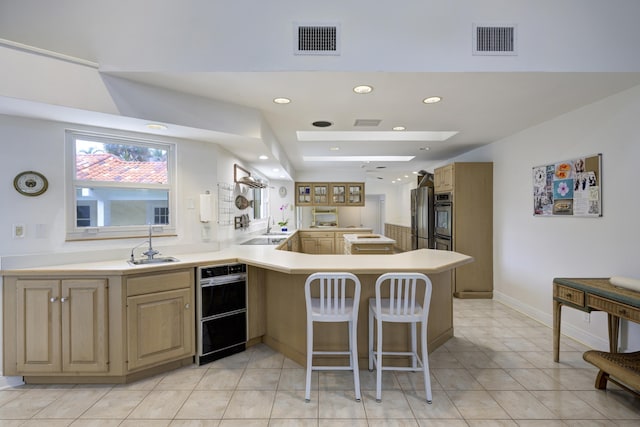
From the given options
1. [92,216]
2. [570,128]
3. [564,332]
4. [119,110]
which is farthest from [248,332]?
[570,128]

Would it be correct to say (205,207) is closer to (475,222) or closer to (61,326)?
(61,326)

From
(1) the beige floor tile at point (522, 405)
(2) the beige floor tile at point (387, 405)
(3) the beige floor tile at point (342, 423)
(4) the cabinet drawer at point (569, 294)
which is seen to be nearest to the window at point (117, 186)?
(3) the beige floor tile at point (342, 423)

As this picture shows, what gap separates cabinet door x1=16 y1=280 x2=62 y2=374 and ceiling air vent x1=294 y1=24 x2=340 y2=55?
256cm

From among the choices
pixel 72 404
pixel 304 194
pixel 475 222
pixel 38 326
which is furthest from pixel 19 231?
pixel 304 194

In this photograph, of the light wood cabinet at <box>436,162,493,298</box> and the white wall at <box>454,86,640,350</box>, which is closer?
the white wall at <box>454,86,640,350</box>

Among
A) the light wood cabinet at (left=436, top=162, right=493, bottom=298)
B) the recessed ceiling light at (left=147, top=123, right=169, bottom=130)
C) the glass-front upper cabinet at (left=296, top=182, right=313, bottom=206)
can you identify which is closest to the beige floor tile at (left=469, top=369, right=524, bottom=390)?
the light wood cabinet at (left=436, top=162, right=493, bottom=298)

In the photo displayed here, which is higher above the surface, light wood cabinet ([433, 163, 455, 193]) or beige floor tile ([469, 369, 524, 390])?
light wood cabinet ([433, 163, 455, 193])

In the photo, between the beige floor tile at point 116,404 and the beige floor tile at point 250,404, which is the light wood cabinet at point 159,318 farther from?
the beige floor tile at point 250,404

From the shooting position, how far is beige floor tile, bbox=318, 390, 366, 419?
2008 mm

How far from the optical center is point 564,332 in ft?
10.8

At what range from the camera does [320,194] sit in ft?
26.8

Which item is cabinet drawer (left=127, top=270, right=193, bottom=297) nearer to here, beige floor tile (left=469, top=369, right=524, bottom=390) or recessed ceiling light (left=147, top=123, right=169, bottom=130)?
recessed ceiling light (left=147, top=123, right=169, bottom=130)

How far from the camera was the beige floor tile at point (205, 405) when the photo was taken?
6.64 ft

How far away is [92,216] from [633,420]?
4.36 m
